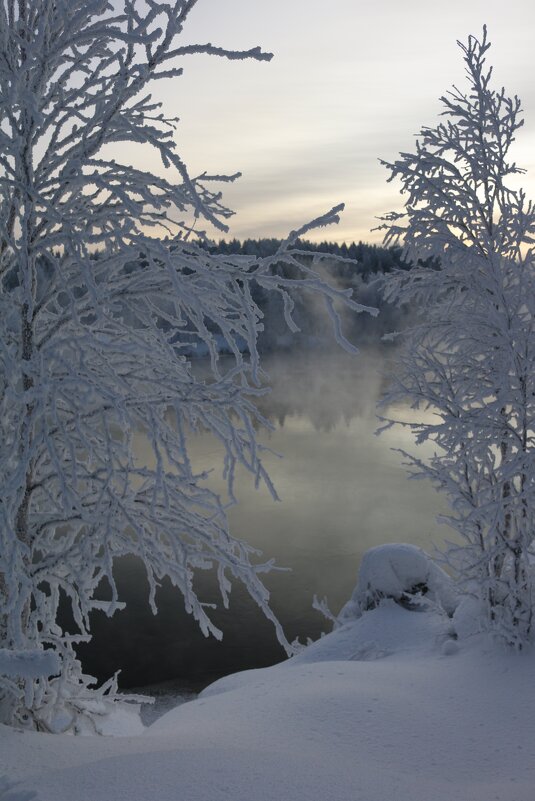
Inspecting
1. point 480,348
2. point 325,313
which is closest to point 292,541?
point 480,348

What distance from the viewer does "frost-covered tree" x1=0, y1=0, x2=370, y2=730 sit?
3908 mm

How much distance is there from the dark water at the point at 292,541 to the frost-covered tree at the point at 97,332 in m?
4.95

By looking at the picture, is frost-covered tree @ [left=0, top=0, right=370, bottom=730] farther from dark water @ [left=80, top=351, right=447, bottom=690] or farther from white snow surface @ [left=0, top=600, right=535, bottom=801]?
dark water @ [left=80, top=351, right=447, bottom=690]

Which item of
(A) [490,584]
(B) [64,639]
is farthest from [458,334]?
(B) [64,639]

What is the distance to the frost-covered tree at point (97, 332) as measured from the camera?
391 cm

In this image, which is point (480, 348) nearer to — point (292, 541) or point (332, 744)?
point (332, 744)

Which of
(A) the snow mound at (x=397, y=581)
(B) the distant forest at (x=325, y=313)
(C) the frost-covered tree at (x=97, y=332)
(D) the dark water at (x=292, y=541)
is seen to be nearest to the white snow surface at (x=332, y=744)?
(C) the frost-covered tree at (x=97, y=332)

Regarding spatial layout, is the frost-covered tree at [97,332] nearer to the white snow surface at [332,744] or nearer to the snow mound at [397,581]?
the white snow surface at [332,744]

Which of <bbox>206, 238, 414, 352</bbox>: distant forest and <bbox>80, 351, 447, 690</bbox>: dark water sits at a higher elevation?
<bbox>206, 238, 414, 352</bbox>: distant forest

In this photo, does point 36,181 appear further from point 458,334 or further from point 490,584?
point 490,584

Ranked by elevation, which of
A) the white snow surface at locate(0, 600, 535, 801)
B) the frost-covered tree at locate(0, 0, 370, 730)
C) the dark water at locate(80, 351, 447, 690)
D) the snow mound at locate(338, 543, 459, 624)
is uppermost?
the frost-covered tree at locate(0, 0, 370, 730)

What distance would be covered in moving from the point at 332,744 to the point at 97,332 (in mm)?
3637

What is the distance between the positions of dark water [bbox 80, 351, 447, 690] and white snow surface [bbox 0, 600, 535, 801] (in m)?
4.02

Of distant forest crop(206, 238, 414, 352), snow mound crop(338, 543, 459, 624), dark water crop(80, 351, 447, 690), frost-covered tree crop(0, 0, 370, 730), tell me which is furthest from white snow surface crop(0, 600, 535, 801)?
distant forest crop(206, 238, 414, 352)
